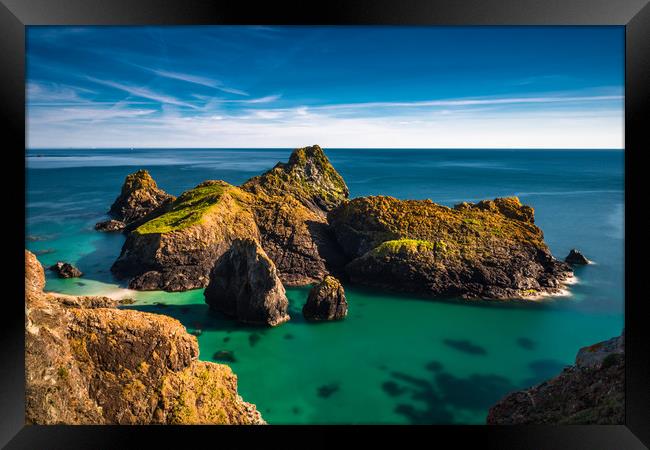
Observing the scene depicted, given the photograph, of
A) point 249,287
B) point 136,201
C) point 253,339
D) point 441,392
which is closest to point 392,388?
point 441,392

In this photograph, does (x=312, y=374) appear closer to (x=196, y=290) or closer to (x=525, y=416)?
(x=525, y=416)

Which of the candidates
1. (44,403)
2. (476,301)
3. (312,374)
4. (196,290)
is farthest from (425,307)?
(44,403)

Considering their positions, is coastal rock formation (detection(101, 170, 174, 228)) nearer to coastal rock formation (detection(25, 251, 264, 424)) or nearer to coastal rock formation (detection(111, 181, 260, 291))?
coastal rock formation (detection(111, 181, 260, 291))

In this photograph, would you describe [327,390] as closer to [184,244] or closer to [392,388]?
[392,388]

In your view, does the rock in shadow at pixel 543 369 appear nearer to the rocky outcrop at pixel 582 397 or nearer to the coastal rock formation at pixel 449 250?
the rocky outcrop at pixel 582 397
